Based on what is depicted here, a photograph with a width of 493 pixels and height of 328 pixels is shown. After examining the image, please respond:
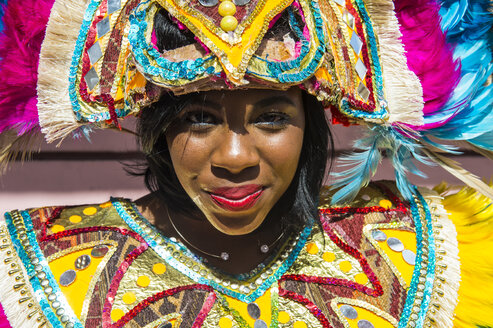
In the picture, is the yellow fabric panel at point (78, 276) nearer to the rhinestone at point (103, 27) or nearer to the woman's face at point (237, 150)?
the woman's face at point (237, 150)

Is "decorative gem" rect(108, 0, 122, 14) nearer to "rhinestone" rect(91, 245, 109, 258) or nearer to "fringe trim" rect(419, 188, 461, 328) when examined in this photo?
"rhinestone" rect(91, 245, 109, 258)

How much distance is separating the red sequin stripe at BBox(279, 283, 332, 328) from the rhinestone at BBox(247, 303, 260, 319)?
0.23 feet

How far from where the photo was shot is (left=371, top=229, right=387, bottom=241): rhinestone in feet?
5.31

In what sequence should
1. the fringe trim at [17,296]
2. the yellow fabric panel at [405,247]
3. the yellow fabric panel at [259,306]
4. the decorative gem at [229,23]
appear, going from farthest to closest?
1. the yellow fabric panel at [405,247]
2. the yellow fabric panel at [259,306]
3. the fringe trim at [17,296]
4. the decorative gem at [229,23]

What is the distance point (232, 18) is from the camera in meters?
1.24

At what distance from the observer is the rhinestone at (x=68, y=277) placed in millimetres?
1392

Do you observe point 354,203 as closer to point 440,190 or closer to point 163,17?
point 440,190

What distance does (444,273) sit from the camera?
154cm

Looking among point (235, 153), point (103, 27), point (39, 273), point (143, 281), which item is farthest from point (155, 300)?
point (103, 27)

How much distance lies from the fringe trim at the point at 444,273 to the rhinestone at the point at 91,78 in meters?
0.91

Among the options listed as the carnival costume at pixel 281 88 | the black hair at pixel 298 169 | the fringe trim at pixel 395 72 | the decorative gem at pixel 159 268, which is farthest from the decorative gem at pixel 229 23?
the decorative gem at pixel 159 268

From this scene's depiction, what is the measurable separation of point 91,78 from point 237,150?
382 millimetres

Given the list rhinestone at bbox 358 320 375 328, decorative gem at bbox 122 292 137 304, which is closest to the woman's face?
decorative gem at bbox 122 292 137 304

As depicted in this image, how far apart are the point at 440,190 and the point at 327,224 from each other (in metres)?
0.40
